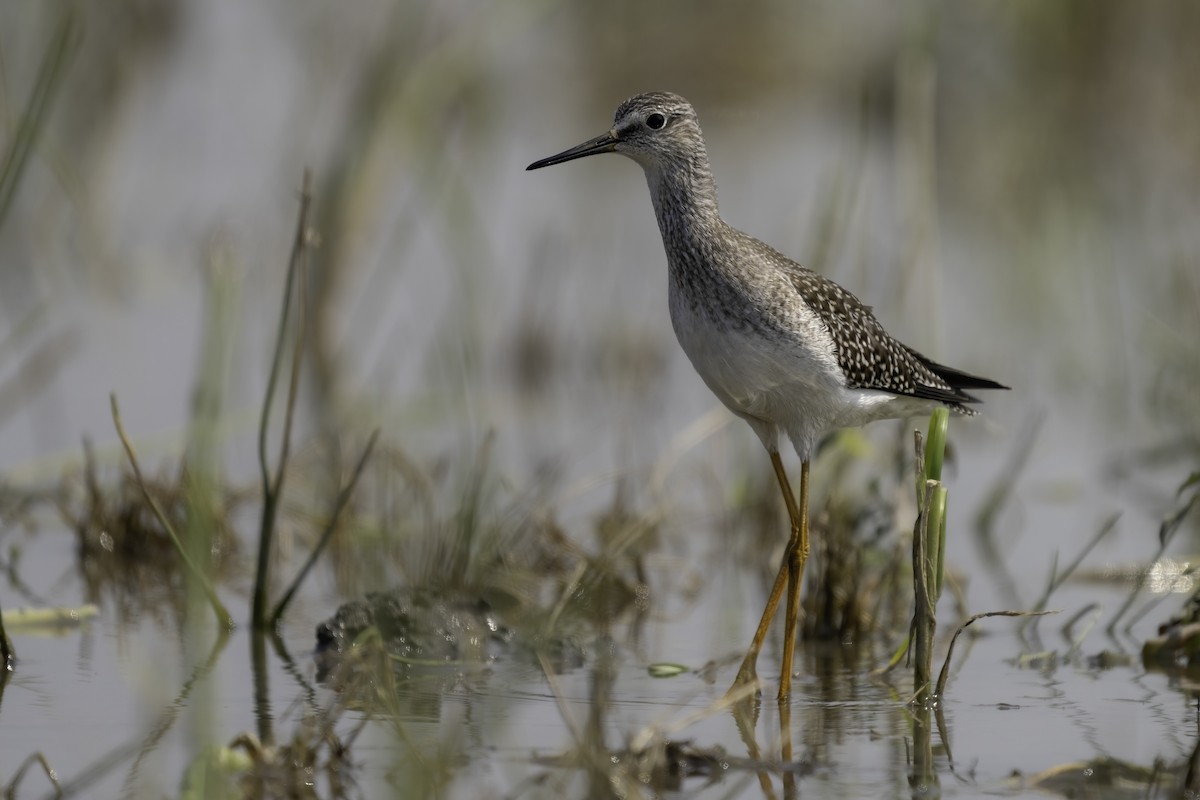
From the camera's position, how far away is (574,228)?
1408 cm

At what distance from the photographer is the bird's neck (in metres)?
6.85

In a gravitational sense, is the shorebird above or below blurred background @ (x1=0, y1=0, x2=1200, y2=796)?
below

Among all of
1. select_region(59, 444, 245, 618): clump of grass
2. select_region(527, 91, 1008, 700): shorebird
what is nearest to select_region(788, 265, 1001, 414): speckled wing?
select_region(527, 91, 1008, 700): shorebird

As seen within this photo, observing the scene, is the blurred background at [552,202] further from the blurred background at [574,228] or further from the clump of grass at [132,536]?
the clump of grass at [132,536]

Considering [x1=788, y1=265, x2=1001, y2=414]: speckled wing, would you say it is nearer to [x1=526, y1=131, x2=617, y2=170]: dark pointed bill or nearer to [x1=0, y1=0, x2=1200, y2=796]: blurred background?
[x1=526, y1=131, x2=617, y2=170]: dark pointed bill

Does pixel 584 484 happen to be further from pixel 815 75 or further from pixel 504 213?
pixel 815 75

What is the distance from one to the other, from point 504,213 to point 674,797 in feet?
31.7

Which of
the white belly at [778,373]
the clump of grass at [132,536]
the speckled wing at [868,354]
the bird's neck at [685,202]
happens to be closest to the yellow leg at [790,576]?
the white belly at [778,373]

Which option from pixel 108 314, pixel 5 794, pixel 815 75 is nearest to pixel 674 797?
pixel 5 794

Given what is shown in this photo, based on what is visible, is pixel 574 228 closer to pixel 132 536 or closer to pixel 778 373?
pixel 132 536

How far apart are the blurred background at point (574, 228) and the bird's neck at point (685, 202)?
974mm

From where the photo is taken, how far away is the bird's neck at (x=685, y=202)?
6.85 m

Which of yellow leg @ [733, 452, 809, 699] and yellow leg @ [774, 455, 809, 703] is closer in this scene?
yellow leg @ [733, 452, 809, 699]

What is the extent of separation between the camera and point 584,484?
801 centimetres
